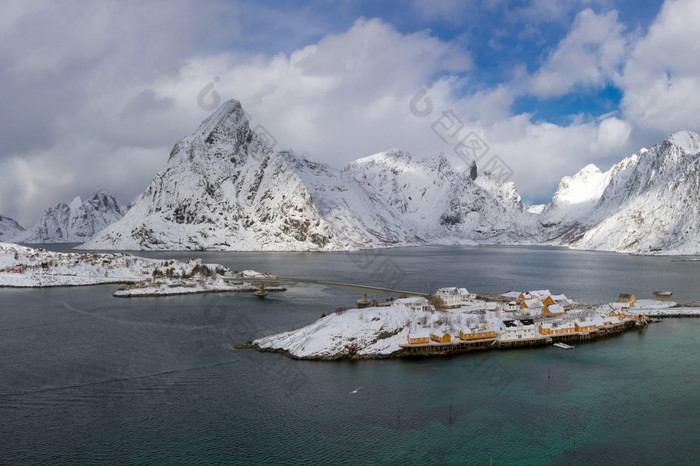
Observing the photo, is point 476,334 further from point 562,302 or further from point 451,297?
point 562,302

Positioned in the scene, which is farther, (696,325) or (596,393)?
(696,325)

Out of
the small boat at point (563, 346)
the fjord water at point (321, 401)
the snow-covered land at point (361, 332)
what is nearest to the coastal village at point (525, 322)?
the small boat at point (563, 346)

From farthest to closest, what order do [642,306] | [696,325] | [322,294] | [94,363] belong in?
[322,294] < [642,306] < [696,325] < [94,363]

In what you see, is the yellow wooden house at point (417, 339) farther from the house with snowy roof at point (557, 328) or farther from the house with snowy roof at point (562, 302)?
the house with snowy roof at point (562, 302)

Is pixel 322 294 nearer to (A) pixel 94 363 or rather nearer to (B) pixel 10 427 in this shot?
(A) pixel 94 363

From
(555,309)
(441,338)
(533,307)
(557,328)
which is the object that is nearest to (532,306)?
(533,307)

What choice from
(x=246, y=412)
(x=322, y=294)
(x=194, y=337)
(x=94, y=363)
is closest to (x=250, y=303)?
(x=322, y=294)

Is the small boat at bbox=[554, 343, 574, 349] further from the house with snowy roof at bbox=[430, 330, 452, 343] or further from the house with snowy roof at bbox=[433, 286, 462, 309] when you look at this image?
the house with snowy roof at bbox=[433, 286, 462, 309]
